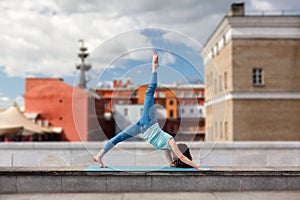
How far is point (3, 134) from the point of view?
1070 inches

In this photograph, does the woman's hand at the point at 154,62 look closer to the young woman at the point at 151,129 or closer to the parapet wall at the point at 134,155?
the young woman at the point at 151,129

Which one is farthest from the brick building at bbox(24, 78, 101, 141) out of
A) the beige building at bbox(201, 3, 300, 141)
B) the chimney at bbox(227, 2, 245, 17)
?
the chimney at bbox(227, 2, 245, 17)

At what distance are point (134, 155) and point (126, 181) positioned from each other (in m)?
2.96

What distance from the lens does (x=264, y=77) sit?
30.2m

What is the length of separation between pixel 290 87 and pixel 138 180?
25332 millimetres

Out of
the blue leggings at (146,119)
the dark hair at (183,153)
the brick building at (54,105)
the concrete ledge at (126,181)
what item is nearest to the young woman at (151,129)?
the blue leggings at (146,119)

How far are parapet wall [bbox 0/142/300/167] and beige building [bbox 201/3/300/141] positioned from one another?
62.2 feet

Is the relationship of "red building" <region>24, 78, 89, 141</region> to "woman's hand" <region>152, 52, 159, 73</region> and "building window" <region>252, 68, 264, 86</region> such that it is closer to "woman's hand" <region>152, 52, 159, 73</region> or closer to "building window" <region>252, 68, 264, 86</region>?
"building window" <region>252, 68, 264, 86</region>

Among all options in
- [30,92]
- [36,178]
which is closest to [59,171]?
[36,178]

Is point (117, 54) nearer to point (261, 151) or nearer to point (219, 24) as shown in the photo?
point (261, 151)

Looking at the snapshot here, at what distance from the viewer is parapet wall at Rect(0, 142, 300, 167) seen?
10586mm

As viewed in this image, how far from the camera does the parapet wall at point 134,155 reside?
1059 centimetres

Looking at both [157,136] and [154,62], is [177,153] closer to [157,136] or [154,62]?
[157,136]

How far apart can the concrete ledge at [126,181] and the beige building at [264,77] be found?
892 inches
